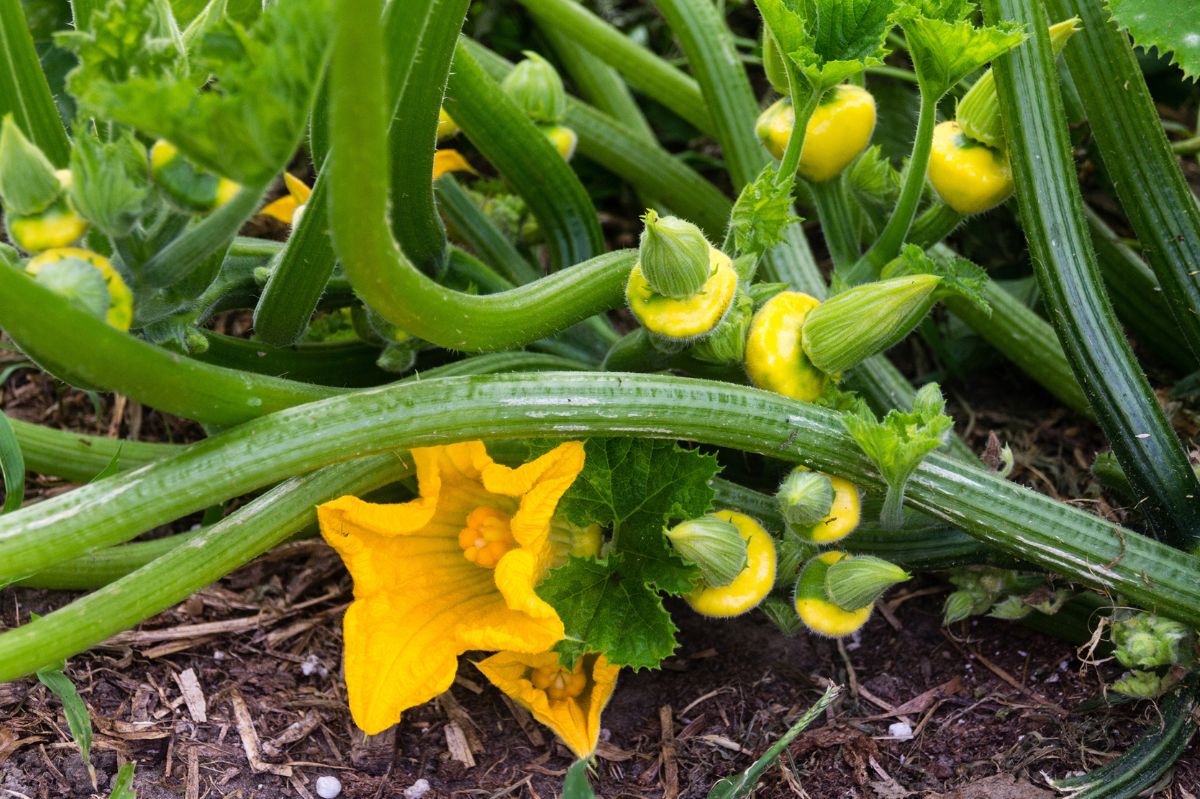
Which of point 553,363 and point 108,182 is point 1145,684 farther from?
point 108,182

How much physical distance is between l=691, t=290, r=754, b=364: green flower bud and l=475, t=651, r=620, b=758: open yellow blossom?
0.45m

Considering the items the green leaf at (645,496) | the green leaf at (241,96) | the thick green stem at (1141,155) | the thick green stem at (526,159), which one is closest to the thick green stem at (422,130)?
the thick green stem at (526,159)

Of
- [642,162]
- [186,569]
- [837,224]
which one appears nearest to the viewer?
[186,569]

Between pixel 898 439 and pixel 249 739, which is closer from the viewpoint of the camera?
pixel 898 439

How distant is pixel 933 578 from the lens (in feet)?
6.45

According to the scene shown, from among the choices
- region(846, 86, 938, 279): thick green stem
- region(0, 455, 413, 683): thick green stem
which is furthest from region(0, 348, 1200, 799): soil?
region(846, 86, 938, 279): thick green stem

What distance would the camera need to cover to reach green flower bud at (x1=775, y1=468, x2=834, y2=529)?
146 centimetres

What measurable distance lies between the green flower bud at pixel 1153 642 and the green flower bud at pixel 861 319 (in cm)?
51

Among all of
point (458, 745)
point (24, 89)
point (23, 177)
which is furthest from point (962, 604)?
point (24, 89)

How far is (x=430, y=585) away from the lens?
158cm

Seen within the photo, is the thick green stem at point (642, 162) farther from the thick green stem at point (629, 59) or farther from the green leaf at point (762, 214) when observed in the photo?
the green leaf at point (762, 214)

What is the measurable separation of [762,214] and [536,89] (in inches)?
24.0

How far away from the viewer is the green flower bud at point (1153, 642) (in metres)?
1.51

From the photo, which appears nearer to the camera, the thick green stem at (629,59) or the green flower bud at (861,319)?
the green flower bud at (861,319)
